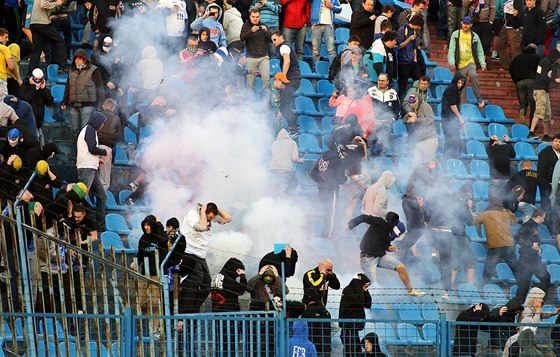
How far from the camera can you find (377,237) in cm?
1912

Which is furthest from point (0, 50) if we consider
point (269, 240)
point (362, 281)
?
point (362, 281)

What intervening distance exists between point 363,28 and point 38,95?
6.19 metres

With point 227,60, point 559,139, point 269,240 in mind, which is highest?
point 227,60

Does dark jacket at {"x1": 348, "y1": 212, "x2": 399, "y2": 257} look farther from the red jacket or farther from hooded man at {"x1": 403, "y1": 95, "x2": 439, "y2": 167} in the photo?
the red jacket

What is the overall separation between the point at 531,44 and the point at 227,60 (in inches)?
214

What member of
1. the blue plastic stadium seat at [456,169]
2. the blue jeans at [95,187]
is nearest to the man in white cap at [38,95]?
the blue jeans at [95,187]

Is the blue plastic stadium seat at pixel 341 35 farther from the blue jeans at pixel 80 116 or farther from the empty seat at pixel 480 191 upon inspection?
the blue jeans at pixel 80 116

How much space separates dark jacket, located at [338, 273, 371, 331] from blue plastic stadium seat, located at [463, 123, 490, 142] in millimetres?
6185

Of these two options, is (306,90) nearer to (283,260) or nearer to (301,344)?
(283,260)

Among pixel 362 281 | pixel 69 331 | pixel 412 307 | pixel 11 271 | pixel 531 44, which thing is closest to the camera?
pixel 69 331

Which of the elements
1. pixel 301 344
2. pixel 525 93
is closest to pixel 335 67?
pixel 525 93

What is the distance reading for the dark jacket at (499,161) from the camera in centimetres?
2248

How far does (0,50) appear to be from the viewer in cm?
2023

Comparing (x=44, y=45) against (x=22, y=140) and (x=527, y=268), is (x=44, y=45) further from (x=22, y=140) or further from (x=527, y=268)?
(x=527, y=268)
